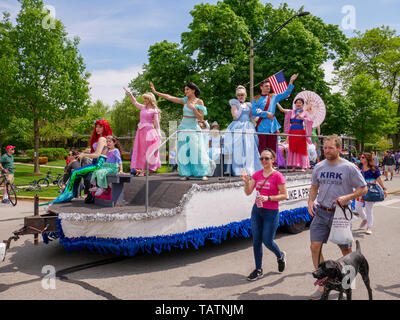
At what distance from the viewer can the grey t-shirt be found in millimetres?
3695

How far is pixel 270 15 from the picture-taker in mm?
23984

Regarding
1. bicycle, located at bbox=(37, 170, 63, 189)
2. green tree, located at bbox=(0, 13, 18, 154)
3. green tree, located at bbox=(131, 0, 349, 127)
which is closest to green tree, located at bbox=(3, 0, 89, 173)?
green tree, located at bbox=(0, 13, 18, 154)

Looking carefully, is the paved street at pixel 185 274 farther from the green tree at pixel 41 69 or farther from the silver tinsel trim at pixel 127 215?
the green tree at pixel 41 69

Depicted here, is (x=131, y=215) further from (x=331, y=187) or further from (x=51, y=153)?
(x=51, y=153)

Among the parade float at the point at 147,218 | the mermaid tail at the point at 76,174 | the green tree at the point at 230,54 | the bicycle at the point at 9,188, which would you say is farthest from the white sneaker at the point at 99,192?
the green tree at the point at 230,54

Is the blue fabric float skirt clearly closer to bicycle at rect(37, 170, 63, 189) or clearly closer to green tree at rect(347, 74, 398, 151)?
bicycle at rect(37, 170, 63, 189)

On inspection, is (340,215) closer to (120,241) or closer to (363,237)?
(120,241)

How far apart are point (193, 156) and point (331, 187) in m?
2.95

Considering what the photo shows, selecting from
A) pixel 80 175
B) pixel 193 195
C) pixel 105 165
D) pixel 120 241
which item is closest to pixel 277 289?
pixel 193 195

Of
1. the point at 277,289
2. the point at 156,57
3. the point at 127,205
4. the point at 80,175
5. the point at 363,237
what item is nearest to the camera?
the point at 277,289

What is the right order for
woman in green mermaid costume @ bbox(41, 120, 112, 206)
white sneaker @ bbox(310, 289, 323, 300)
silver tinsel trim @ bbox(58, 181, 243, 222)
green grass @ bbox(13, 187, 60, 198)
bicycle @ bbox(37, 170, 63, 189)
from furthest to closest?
bicycle @ bbox(37, 170, 63, 189) → green grass @ bbox(13, 187, 60, 198) → woman in green mermaid costume @ bbox(41, 120, 112, 206) → silver tinsel trim @ bbox(58, 181, 243, 222) → white sneaker @ bbox(310, 289, 323, 300)

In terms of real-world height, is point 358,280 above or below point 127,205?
below

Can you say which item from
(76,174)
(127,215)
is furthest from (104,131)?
(127,215)

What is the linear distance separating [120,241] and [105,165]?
1478mm
